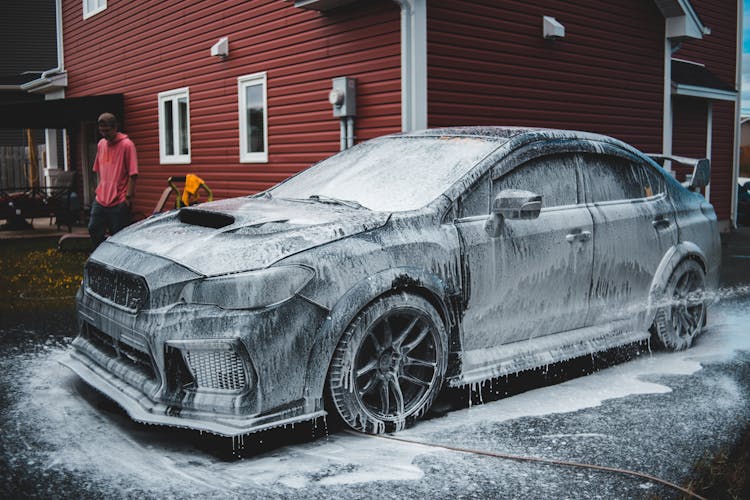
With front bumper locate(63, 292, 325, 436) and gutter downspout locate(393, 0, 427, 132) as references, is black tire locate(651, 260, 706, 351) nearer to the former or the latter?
front bumper locate(63, 292, 325, 436)

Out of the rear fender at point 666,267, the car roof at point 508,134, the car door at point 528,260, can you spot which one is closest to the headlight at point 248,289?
the car door at point 528,260

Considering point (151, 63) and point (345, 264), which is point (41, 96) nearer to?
point (151, 63)

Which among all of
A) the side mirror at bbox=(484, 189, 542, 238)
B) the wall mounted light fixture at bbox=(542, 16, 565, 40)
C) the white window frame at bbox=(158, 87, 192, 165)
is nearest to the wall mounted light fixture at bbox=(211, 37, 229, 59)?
the white window frame at bbox=(158, 87, 192, 165)

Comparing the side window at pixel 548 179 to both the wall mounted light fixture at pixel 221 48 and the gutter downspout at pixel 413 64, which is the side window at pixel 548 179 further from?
the wall mounted light fixture at pixel 221 48

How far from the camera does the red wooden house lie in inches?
420

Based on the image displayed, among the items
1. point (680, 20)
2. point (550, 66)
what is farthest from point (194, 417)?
point (680, 20)

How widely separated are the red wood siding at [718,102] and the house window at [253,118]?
9.16 metres

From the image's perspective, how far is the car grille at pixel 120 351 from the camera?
4051 millimetres

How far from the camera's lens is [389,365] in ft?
13.8

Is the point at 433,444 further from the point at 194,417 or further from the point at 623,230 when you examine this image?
the point at 623,230

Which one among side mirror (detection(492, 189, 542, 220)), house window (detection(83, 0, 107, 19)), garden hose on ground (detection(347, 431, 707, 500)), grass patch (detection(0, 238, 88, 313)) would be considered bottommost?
garden hose on ground (detection(347, 431, 707, 500))

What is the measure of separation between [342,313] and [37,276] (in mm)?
7790

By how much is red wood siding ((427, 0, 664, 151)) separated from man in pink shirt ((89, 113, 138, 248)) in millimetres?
3775

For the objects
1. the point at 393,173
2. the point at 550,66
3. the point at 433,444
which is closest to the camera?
the point at 433,444
